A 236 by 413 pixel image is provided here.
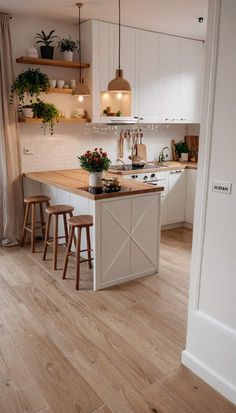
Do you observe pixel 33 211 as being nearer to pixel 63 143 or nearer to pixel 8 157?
pixel 8 157

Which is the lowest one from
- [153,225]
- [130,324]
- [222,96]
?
[130,324]

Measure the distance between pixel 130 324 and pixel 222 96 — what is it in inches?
72.1

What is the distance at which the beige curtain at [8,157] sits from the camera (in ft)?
13.1

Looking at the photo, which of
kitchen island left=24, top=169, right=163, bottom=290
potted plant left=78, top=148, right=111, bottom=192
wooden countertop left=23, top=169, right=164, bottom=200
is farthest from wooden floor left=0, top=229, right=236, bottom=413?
potted plant left=78, top=148, right=111, bottom=192

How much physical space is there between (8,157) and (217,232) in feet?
9.88

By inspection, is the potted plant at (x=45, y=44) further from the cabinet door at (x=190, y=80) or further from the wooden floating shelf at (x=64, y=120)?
the cabinet door at (x=190, y=80)

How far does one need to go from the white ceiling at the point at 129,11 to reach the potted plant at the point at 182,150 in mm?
1833

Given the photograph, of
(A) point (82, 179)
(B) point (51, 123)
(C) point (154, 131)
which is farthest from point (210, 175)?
(C) point (154, 131)

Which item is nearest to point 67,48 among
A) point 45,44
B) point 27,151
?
point 45,44

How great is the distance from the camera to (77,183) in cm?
373

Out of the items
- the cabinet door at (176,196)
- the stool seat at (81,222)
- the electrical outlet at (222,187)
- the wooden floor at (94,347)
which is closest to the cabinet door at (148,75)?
the cabinet door at (176,196)

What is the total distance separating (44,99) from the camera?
4457mm

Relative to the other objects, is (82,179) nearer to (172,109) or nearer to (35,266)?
(35,266)

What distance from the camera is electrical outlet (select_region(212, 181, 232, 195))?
191cm
